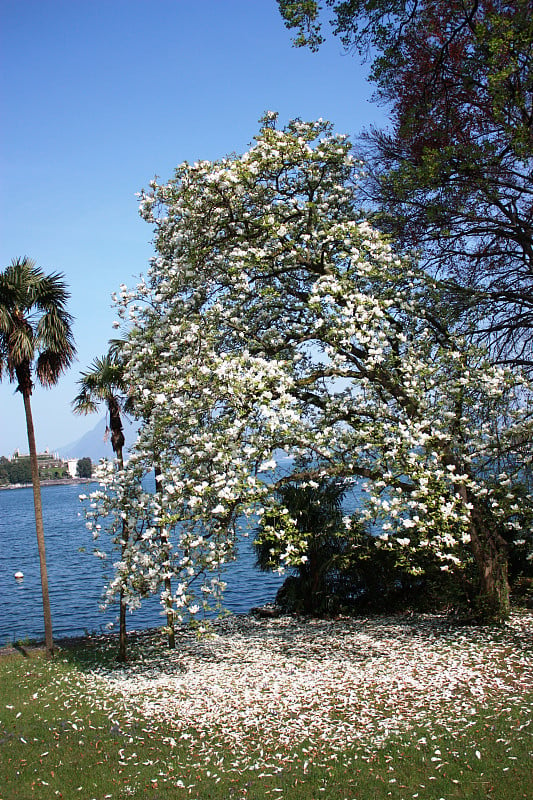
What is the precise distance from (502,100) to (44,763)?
13.6 metres

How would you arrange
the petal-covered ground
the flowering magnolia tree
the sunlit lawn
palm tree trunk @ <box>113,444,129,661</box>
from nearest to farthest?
the sunlit lawn, the petal-covered ground, the flowering magnolia tree, palm tree trunk @ <box>113,444,129,661</box>

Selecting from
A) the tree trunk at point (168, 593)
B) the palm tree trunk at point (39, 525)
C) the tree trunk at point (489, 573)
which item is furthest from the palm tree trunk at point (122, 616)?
the tree trunk at point (489, 573)

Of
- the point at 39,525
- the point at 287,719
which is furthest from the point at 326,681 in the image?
the point at 39,525

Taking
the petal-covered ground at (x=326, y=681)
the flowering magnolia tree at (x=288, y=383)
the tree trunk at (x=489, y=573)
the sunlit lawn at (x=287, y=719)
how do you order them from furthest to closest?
the tree trunk at (x=489, y=573)
the flowering magnolia tree at (x=288, y=383)
the petal-covered ground at (x=326, y=681)
the sunlit lawn at (x=287, y=719)

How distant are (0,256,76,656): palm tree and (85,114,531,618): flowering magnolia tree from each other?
4.05 m

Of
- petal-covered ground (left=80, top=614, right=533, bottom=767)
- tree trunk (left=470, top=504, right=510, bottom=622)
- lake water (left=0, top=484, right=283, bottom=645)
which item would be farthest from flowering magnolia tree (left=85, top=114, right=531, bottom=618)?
A: lake water (left=0, top=484, right=283, bottom=645)

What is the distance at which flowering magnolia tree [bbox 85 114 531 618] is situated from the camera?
35.3 ft

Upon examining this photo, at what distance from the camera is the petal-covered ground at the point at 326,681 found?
30.1 feet

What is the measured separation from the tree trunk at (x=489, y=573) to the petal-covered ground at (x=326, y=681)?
0.39m

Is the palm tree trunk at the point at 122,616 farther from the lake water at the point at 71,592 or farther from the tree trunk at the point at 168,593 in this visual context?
the lake water at the point at 71,592

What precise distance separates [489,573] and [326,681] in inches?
174

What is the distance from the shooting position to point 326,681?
439 inches

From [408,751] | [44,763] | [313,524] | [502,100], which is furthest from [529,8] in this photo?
[44,763]

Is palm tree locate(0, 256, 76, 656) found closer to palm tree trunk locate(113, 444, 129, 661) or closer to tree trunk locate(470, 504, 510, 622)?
palm tree trunk locate(113, 444, 129, 661)
